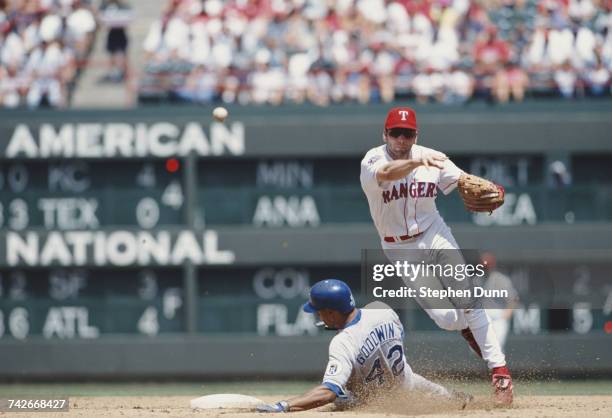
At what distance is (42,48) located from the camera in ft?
49.2

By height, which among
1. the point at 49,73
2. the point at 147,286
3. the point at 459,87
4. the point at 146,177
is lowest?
the point at 147,286

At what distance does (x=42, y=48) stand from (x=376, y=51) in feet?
13.4

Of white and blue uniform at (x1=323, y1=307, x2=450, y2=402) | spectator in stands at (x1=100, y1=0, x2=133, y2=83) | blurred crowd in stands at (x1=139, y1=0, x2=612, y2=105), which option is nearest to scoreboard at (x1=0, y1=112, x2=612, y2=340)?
blurred crowd in stands at (x1=139, y1=0, x2=612, y2=105)

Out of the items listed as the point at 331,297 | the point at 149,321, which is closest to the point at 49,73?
the point at 149,321

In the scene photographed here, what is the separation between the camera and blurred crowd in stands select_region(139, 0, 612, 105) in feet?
46.3

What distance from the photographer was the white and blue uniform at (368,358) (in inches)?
320

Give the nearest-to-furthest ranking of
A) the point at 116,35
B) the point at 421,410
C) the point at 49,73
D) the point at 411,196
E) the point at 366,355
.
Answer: the point at 366,355 → the point at 421,410 → the point at 411,196 → the point at 49,73 → the point at 116,35

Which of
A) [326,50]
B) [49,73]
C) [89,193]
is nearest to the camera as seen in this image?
[89,193]

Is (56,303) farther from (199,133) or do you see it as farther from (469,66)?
(469,66)

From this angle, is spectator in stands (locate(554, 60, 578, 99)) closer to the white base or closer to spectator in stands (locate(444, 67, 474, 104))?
spectator in stands (locate(444, 67, 474, 104))

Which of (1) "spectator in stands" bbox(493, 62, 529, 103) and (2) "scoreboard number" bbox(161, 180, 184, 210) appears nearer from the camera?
(2) "scoreboard number" bbox(161, 180, 184, 210)

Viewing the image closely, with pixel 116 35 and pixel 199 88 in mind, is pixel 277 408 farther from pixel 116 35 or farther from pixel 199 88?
pixel 116 35

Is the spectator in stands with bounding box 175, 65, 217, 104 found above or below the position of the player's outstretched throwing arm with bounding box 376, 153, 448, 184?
above

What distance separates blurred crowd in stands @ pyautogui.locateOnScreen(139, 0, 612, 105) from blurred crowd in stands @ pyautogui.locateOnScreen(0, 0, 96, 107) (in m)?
0.94
